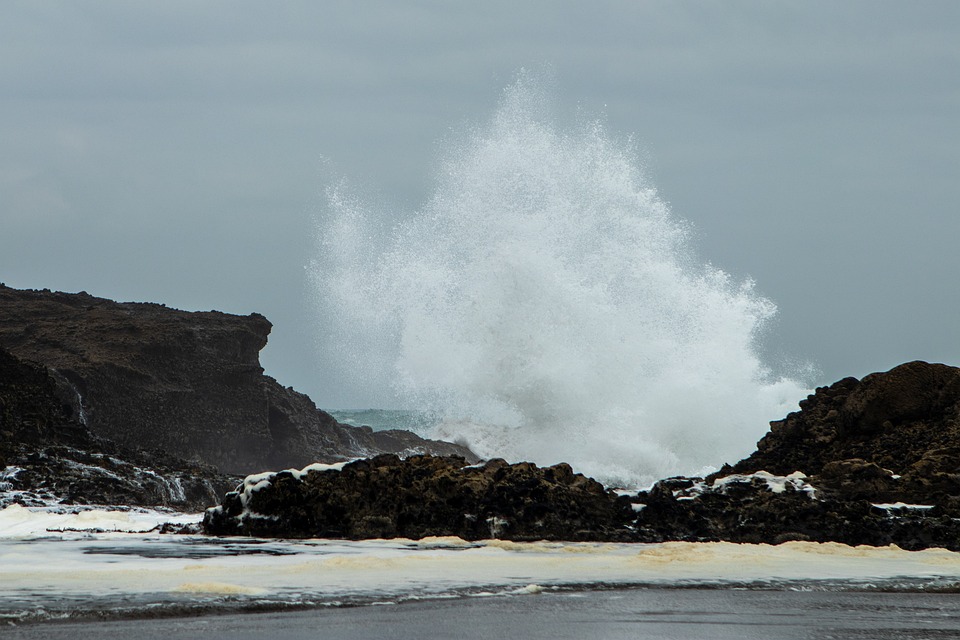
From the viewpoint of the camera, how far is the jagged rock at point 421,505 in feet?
38.2

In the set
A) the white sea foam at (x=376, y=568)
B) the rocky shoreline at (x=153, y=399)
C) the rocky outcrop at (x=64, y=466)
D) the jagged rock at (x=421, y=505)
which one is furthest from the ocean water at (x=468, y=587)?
the rocky shoreline at (x=153, y=399)

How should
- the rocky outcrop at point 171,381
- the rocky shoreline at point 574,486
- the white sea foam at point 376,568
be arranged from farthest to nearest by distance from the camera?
the rocky outcrop at point 171,381 < the rocky shoreline at point 574,486 < the white sea foam at point 376,568

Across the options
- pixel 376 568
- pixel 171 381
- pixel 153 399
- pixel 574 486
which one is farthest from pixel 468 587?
pixel 171 381

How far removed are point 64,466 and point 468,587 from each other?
12.7m

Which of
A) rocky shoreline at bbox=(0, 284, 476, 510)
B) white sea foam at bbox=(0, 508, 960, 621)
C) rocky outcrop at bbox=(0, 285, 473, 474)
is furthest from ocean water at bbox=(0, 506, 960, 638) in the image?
rocky outcrop at bbox=(0, 285, 473, 474)

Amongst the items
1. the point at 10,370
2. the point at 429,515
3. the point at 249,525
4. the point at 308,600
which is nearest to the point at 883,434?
the point at 429,515

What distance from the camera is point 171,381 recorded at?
1166 inches

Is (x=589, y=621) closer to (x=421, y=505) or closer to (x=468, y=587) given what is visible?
(x=468, y=587)

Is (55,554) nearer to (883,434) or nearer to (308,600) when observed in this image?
(308,600)

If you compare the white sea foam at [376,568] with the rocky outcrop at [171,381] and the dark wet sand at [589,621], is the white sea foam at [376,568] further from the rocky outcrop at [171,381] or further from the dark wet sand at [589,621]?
the rocky outcrop at [171,381]

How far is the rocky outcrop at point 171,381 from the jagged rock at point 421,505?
14821mm

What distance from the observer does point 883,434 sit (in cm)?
1424

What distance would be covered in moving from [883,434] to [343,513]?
695cm

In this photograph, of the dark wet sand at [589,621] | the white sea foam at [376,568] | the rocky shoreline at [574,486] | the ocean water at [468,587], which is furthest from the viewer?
the rocky shoreline at [574,486]
